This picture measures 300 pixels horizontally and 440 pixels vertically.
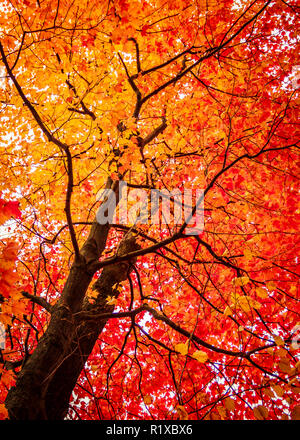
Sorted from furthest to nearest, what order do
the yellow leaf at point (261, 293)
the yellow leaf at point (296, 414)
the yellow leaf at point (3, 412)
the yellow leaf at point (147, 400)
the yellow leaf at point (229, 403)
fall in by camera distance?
the yellow leaf at point (147, 400)
the yellow leaf at point (261, 293)
the yellow leaf at point (3, 412)
the yellow leaf at point (229, 403)
the yellow leaf at point (296, 414)

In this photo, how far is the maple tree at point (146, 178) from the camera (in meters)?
3.33

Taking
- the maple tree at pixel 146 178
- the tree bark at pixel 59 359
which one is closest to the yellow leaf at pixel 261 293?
the maple tree at pixel 146 178

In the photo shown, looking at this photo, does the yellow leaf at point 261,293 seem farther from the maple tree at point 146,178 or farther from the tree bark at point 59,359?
the tree bark at point 59,359

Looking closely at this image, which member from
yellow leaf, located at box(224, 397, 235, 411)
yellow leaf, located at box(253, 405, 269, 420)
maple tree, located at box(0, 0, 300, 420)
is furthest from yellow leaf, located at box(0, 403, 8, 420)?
yellow leaf, located at box(253, 405, 269, 420)

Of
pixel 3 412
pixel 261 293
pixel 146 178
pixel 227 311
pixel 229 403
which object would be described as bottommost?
pixel 3 412

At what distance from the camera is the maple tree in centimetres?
333

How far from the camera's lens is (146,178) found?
5.18 meters

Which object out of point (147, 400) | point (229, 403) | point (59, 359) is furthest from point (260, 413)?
point (59, 359)

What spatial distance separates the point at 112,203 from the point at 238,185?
3.46 m

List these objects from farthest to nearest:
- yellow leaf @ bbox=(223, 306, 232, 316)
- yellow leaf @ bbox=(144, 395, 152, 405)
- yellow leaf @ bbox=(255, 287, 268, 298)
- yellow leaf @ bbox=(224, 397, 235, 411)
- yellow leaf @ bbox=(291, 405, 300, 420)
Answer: yellow leaf @ bbox=(144, 395, 152, 405), yellow leaf @ bbox=(255, 287, 268, 298), yellow leaf @ bbox=(223, 306, 232, 316), yellow leaf @ bbox=(224, 397, 235, 411), yellow leaf @ bbox=(291, 405, 300, 420)

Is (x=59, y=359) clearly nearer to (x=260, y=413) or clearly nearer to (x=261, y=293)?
(x=260, y=413)

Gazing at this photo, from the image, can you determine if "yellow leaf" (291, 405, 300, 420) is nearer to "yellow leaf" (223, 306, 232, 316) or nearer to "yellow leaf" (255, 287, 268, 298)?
"yellow leaf" (223, 306, 232, 316)

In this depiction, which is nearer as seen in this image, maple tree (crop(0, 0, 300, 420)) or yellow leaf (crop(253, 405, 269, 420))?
yellow leaf (crop(253, 405, 269, 420))

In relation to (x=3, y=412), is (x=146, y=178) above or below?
above
